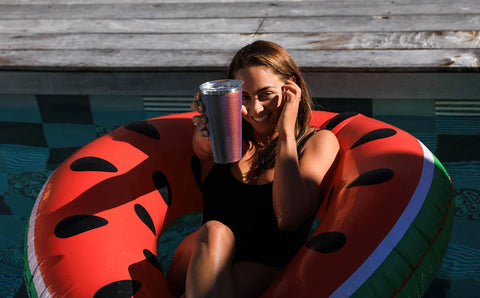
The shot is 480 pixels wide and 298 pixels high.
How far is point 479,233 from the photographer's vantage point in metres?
2.41

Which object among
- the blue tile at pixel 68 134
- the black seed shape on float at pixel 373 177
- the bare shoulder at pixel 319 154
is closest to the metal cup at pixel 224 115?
the bare shoulder at pixel 319 154

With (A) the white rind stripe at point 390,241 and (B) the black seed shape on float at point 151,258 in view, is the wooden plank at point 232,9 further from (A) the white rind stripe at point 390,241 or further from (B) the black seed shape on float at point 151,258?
(B) the black seed shape on float at point 151,258

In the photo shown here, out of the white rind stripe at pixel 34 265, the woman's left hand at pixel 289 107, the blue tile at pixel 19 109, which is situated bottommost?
the blue tile at pixel 19 109

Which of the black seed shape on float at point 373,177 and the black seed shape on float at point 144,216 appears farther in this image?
the black seed shape on float at point 144,216

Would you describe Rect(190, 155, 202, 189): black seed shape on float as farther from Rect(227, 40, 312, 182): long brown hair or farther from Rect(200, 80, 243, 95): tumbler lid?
Rect(200, 80, 243, 95): tumbler lid

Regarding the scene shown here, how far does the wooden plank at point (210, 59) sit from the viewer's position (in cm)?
283

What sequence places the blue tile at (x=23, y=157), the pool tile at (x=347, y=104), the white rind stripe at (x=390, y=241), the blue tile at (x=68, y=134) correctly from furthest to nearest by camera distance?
the blue tile at (x=68, y=134) < the blue tile at (x=23, y=157) < the pool tile at (x=347, y=104) < the white rind stripe at (x=390, y=241)

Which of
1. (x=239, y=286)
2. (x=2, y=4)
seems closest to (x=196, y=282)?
(x=239, y=286)

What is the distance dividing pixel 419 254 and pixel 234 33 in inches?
89.7

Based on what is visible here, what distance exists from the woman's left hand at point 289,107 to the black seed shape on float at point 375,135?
338mm

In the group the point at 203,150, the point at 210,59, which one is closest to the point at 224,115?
the point at 203,150

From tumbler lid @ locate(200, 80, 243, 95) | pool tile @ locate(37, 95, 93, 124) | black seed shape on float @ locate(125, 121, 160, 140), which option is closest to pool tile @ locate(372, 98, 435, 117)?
black seed shape on float @ locate(125, 121, 160, 140)

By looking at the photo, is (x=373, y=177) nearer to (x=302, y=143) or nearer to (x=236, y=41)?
(x=302, y=143)

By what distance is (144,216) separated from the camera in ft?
6.17
